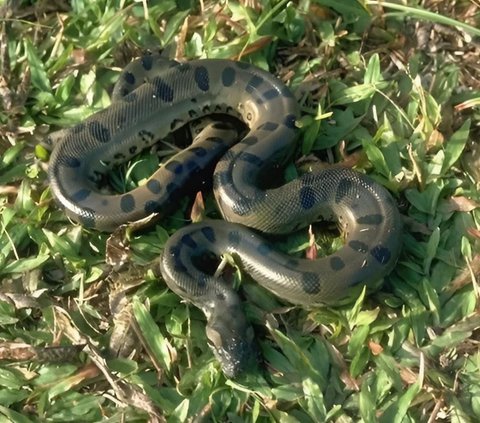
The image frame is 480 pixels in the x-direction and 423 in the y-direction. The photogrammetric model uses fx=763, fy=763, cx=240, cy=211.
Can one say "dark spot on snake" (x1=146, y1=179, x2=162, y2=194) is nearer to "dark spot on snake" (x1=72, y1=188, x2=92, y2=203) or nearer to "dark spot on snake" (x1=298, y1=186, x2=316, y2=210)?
"dark spot on snake" (x1=72, y1=188, x2=92, y2=203)

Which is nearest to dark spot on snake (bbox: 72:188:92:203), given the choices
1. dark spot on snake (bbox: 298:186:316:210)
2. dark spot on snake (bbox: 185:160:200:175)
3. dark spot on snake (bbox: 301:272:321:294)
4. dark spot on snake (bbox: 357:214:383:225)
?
dark spot on snake (bbox: 185:160:200:175)

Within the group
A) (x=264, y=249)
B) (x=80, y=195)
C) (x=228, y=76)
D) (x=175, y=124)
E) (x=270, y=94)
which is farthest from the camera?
(x=175, y=124)

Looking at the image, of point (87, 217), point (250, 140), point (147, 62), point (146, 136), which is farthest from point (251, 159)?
point (147, 62)

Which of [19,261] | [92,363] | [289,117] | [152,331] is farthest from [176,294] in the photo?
[289,117]

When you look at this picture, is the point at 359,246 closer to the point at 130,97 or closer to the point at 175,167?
the point at 175,167

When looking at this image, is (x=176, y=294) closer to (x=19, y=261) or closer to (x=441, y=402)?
(x=19, y=261)

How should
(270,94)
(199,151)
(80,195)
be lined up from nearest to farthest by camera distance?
1. (80,195)
2. (199,151)
3. (270,94)

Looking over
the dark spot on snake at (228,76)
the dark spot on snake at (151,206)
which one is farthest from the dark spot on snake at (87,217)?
the dark spot on snake at (228,76)
